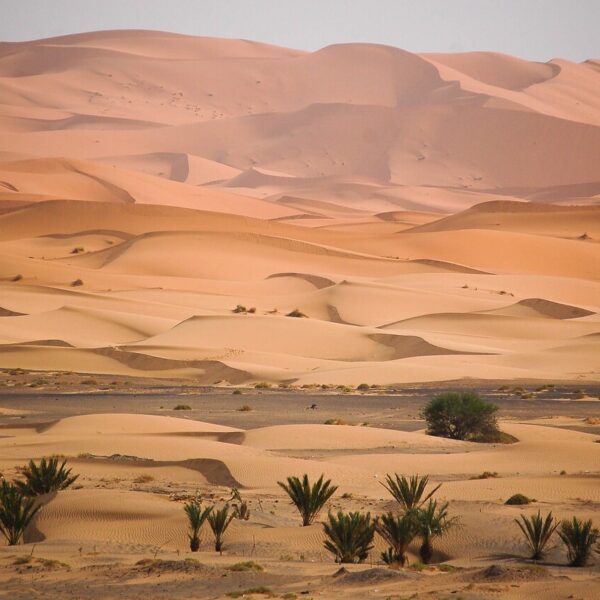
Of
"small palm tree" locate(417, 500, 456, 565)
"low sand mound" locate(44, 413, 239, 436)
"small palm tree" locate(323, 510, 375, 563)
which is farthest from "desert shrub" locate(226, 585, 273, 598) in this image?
"low sand mound" locate(44, 413, 239, 436)

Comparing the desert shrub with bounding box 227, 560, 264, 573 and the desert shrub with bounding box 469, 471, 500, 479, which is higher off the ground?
the desert shrub with bounding box 469, 471, 500, 479

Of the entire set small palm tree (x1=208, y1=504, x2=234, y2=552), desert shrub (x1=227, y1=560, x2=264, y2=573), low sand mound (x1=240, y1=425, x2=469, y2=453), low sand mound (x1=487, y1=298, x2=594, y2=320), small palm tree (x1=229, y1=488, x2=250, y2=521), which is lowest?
desert shrub (x1=227, y1=560, x2=264, y2=573)

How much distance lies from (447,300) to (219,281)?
624 inches

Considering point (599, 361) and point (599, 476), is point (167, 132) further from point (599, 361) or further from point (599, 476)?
point (599, 476)

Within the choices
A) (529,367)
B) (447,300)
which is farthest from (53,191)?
(529,367)

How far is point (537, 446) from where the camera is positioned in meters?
21.1

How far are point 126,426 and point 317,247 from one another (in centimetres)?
6287

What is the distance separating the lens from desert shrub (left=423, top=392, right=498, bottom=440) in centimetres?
2384

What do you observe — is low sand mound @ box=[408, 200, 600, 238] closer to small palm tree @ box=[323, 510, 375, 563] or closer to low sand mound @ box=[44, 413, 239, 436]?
low sand mound @ box=[44, 413, 239, 436]

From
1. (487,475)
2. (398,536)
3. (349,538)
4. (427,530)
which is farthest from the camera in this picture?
(487,475)

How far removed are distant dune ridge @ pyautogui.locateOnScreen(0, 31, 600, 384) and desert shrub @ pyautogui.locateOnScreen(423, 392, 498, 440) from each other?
1232cm

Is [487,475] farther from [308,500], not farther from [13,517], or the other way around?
[13,517]

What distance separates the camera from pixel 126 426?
23797 millimetres

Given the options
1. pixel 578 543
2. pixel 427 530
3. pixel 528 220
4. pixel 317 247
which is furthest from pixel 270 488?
pixel 528 220
